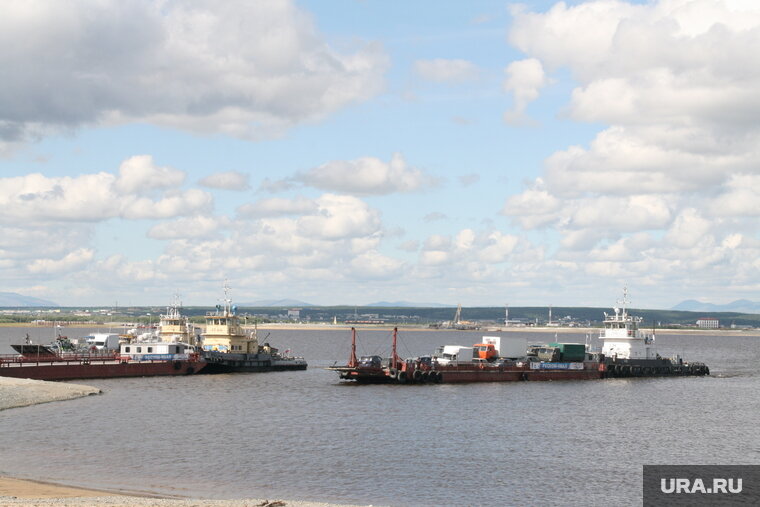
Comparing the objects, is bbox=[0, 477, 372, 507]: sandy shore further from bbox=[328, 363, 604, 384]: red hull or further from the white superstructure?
the white superstructure

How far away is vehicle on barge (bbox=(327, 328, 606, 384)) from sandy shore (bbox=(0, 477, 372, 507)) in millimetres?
55326

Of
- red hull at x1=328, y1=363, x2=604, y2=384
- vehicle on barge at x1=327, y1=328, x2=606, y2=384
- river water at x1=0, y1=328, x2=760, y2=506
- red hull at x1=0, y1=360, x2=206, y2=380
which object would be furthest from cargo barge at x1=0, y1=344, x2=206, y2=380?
vehicle on barge at x1=327, y1=328, x2=606, y2=384

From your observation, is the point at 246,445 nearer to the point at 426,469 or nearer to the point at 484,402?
the point at 426,469

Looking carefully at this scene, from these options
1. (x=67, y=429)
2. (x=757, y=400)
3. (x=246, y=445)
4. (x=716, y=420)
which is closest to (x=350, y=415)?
(x=246, y=445)

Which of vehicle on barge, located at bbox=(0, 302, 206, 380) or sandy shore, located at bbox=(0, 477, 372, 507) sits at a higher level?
vehicle on barge, located at bbox=(0, 302, 206, 380)

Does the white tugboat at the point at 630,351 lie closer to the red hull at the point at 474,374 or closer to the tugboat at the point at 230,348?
the red hull at the point at 474,374

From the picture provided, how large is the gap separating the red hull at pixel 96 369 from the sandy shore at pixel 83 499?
5334 cm

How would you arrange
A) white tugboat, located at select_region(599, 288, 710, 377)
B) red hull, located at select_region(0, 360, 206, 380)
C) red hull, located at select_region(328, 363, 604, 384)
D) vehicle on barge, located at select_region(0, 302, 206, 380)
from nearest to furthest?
red hull, located at select_region(0, 360, 206, 380) < vehicle on barge, located at select_region(0, 302, 206, 380) < red hull, located at select_region(328, 363, 604, 384) < white tugboat, located at select_region(599, 288, 710, 377)

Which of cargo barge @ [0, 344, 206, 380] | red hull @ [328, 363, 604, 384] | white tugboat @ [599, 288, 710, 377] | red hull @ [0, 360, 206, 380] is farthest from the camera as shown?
white tugboat @ [599, 288, 710, 377]

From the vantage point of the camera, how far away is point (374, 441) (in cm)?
5756

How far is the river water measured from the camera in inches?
1698

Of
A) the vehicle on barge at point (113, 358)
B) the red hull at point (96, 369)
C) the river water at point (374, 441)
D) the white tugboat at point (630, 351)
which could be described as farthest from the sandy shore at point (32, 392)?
the white tugboat at point (630, 351)

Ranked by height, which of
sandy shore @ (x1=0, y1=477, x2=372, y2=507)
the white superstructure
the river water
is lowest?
the river water

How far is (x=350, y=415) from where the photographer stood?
232 feet
